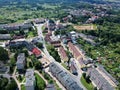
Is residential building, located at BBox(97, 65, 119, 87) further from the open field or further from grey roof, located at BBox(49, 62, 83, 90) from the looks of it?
the open field

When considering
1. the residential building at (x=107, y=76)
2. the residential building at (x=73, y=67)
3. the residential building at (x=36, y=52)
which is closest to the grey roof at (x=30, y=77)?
the residential building at (x=73, y=67)

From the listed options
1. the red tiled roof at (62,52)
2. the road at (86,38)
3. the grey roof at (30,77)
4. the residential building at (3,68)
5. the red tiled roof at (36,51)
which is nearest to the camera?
the grey roof at (30,77)

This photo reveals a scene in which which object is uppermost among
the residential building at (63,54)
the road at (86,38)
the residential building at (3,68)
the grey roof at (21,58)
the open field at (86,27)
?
the grey roof at (21,58)

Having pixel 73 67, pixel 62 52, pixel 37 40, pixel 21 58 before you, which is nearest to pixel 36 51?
pixel 62 52

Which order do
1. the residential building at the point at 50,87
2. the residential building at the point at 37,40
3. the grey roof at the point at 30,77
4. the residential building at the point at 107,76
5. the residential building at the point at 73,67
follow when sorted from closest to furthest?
the residential building at the point at 50,87
the grey roof at the point at 30,77
the residential building at the point at 107,76
the residential building at the point at 73,67
the residential building at the point at 37,40

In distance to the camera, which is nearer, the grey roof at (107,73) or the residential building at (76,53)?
the grey roof at (107,73)

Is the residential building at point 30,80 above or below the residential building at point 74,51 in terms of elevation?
above

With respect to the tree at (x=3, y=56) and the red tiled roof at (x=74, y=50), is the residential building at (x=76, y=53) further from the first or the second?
the tree at (x=3, y=56)
